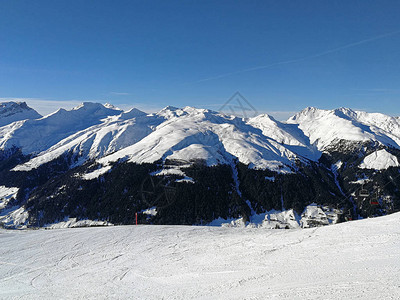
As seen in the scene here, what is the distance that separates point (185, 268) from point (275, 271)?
34.0 ft

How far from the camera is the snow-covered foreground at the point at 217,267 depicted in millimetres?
18719

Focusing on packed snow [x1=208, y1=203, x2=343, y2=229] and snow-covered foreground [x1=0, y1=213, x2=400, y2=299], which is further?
packed snow [x1=208, y1=203, x2=343, y2=229]

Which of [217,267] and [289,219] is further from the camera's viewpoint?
[289,219]

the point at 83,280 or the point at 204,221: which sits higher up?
the point at 83,280

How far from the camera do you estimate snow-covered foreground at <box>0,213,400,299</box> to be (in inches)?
737

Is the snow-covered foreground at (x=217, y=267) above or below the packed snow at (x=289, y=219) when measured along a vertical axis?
above

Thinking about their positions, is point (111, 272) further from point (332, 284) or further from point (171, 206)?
point (171, 206)

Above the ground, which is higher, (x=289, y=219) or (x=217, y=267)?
(x=217, y=267)

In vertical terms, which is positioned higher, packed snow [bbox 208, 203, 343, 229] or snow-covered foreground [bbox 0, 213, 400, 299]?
snow-covered foreground [bbox 0, 213, 400, 299]

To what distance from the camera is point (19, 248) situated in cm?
4353

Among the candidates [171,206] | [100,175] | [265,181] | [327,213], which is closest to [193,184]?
[171,206]

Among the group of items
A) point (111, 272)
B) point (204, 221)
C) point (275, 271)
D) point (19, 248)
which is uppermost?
point (275, 271)

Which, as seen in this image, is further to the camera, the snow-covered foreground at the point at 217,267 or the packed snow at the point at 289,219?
the packed snow at the point at 289,219

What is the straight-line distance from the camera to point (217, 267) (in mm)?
26156
